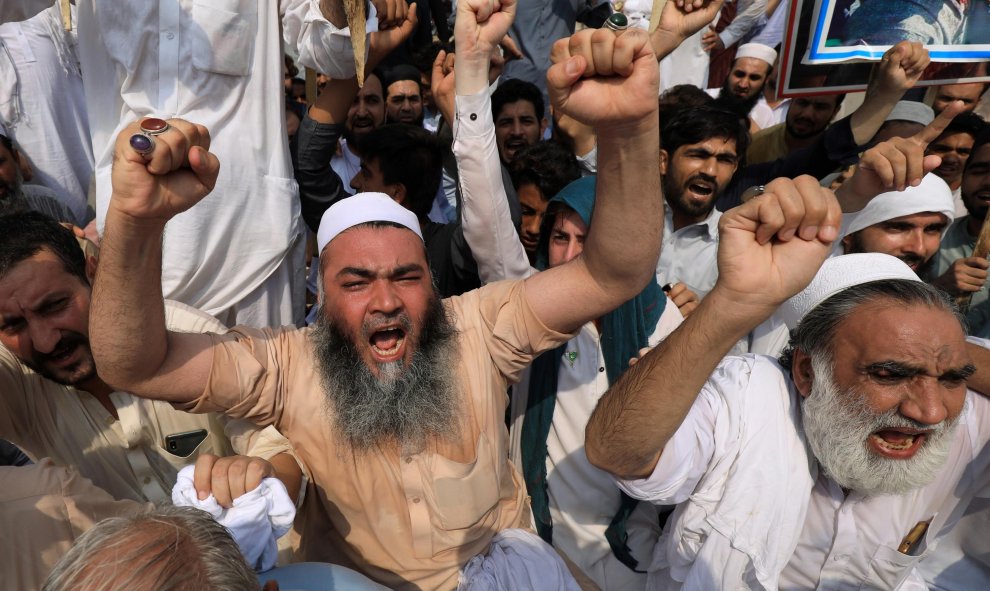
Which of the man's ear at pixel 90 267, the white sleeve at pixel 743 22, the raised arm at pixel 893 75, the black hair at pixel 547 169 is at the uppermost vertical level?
the white sleeve at pixel 743 22

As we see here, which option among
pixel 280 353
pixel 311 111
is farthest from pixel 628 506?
pixel 311 111

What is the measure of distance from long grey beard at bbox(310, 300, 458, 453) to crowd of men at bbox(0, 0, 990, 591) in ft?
0.03

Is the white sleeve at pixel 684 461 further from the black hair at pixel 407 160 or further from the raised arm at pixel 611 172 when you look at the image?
the black hair at pixel 407 160

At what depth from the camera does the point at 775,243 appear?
1558 mm

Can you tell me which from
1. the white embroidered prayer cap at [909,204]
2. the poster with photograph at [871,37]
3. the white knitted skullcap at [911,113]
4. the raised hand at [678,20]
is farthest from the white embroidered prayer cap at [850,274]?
the white knitted skullcap at [911,113]

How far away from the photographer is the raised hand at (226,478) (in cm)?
167

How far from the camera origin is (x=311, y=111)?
10.2 feet

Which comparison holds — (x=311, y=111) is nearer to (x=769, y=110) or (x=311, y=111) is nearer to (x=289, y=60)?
(x=289, y=60)

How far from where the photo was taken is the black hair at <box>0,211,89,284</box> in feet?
7.40

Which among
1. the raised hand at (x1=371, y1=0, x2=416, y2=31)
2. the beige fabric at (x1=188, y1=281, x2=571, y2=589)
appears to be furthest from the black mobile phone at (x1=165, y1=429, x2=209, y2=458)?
the raised hand at (x1=371, y1=0, x2=416, y2=31)

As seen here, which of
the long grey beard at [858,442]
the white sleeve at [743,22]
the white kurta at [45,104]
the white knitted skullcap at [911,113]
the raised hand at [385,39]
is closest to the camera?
the long grey beard at [858,442]

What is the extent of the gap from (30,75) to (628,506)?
12.8 ft

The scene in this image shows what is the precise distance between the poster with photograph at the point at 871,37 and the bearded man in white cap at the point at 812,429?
1.19 metres

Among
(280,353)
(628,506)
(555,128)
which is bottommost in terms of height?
(628,506)
